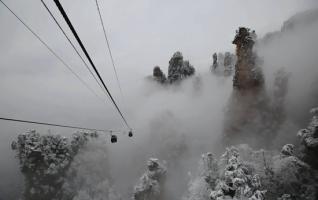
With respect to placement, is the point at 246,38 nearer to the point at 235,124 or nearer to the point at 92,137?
the point at 235,124

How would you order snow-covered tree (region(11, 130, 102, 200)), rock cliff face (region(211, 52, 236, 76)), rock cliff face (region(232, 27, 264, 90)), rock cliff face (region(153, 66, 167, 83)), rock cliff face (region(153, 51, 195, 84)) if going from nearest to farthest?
rock cliff face (region(232, 27, 264, 90)) < snow-covered tree (region(11, 130, 102, 200)) < rock cliff face (region(211, 52, 236, 76)) < rock cliff face (region(153, 51, 195, 84)) < rock cliff face (region(153, 66, 167, 83))

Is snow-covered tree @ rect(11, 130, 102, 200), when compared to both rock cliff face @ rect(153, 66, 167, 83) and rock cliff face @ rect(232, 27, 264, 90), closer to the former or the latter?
rock cliff face @ rect(232, 27, 264, 90)

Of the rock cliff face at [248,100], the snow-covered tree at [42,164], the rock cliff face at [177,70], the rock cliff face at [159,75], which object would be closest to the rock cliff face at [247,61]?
the rock cliff face at [248,100]

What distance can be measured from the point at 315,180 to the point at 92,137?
1841 inches

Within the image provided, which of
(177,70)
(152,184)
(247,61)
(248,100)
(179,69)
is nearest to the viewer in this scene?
(152,184)

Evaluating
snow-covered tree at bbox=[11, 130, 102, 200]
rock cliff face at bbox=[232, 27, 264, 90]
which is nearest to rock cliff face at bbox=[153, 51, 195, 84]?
rock cliff face at bbox=[232, 27, 264, 90]

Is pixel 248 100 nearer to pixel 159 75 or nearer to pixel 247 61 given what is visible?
pixel 247 61

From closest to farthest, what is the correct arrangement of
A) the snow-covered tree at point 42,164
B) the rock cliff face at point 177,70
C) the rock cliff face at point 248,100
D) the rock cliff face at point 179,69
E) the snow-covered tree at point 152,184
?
the snow-covered tree at point 152,184, the rock cliff face at point 248,100, the snow-covered tree at point 42,164, the rock cliff face at point 177,70, the rock cliff face at point 179,69

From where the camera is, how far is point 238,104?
53875mm

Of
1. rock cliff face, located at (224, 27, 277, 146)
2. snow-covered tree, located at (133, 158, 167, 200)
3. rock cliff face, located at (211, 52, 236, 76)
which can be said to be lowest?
snow-covered tree, located at (133, 158, 167, 200)

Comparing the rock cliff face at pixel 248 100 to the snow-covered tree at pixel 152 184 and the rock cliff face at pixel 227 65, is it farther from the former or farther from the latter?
the rock cliff face at pixel 227 65

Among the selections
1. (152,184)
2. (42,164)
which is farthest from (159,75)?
(42,164)

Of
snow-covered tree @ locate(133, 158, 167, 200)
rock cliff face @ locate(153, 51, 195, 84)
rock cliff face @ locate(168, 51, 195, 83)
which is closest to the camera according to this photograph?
snow-covered tree @ locate(133, 158, 167, 200)

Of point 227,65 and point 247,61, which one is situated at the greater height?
point 227,65
